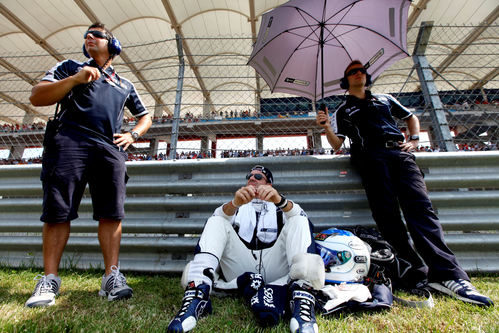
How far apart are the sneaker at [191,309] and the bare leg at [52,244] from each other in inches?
38.7

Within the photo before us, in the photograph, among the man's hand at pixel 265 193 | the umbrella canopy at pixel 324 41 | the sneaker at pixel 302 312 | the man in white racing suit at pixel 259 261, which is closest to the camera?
the sneaker at pixel 302 312

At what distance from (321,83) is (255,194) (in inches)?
78.0

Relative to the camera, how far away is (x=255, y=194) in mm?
1670

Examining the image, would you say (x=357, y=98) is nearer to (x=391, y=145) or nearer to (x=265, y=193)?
(x=391, y=145)

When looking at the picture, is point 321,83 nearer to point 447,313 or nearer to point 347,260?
point 347,260

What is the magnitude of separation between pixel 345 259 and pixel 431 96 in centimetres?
215

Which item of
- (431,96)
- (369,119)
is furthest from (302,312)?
(431,96)

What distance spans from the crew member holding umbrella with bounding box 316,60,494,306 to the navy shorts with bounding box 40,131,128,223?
1.92m

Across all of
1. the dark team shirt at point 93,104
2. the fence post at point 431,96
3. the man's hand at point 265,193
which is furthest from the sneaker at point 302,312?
the fence post at point 431,96

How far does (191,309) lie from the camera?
1.33m

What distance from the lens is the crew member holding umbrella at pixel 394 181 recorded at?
183 centimetres

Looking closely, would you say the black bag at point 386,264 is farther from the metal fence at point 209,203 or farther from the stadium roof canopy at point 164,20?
the stadium roof canopy at point 164,20

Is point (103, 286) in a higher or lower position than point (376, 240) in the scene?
lower

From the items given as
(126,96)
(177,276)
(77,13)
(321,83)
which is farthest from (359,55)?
(77,13)
